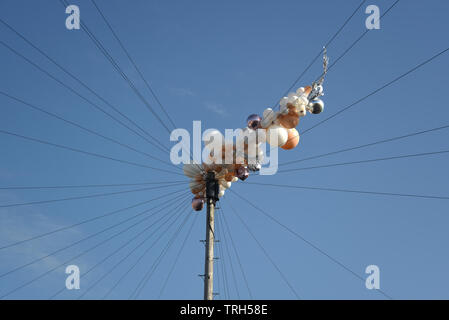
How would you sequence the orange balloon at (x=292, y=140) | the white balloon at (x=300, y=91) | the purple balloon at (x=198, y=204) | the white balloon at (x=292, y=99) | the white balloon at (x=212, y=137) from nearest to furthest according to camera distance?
the white balloon at (x=292, y=99) → the white balloon at (x=300, y=91) → the orange balloon at (x=292, y=140) → the white balloon at (x=212, y=137) → the purple balloon at (x=198, y=204)

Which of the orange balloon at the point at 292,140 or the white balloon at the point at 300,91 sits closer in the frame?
the white balloon at the point at 300,91

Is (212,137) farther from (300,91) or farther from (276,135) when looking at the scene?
(300,91)

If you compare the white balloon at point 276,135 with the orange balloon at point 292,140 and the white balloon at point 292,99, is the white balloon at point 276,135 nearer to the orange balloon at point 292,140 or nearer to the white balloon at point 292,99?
the orange balloon at point 292,140

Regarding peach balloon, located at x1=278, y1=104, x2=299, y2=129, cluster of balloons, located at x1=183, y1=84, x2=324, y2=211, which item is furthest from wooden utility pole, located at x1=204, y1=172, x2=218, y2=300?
peach balloon, located at x1=278, y1=104, x2=299, y2=129

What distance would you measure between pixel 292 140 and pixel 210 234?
337 cm

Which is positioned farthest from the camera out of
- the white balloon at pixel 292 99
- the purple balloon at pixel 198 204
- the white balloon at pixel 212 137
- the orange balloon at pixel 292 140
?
the purple balloon at pixel 198 204

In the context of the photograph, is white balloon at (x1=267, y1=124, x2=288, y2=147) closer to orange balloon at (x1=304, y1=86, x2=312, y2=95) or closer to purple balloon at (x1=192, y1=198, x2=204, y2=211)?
orange balloon at (x1=304, y1=86, x2=312, y2=95)

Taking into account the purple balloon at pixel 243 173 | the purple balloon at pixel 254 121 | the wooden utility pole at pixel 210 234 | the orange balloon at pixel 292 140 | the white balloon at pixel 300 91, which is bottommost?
the wooden utility pole at pixel 210 234

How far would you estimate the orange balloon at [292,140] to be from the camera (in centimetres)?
1274

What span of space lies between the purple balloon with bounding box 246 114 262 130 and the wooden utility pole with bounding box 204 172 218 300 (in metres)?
1.91

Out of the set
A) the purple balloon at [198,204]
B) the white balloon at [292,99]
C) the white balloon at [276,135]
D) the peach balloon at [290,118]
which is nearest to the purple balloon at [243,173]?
the white balloon at [276,135]

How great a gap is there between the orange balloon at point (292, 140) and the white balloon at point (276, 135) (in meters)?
0.23
